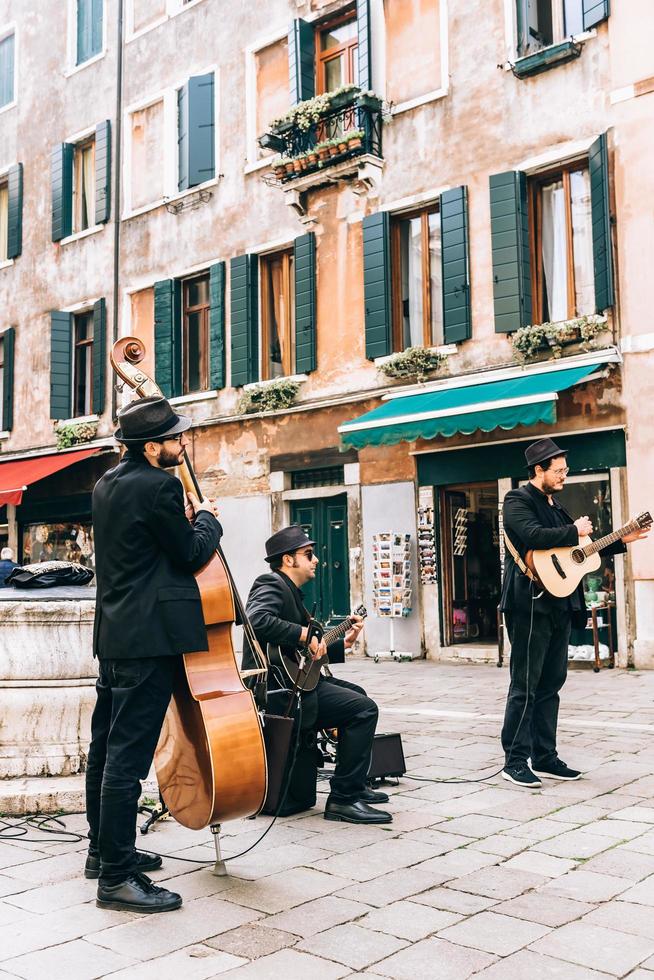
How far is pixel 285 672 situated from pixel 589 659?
7.66 m

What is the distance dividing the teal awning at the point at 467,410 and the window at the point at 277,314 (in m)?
2.97

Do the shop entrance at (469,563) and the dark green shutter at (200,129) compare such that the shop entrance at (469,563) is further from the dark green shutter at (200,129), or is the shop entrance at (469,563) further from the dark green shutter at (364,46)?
the dark green shutter at (200,129)

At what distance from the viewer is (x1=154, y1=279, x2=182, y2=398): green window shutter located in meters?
17.9

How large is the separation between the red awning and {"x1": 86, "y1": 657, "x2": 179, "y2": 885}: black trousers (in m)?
14.9

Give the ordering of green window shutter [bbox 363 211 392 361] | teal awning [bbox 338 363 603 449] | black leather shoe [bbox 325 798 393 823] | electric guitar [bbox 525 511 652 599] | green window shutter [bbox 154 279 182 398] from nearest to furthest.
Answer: black leather shoe [bbox 325 798 393 823], electric guitar [bbox 525 511 652 599], teal awning [bbox 338 363 603 449], green window shutter [bbox 363 211 392 361], green window shutter [bbox 154 279 182 398]

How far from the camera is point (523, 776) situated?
19.1ft

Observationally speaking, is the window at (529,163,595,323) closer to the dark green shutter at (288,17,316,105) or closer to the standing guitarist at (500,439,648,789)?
the dark green shutter at (288,17,316,105)

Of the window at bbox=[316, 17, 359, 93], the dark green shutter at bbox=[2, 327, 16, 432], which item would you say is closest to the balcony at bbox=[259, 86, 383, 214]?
the window at bbox=[316, 17, 359, 93]

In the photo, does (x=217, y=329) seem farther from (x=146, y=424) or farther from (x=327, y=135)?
(x=146, y=424)

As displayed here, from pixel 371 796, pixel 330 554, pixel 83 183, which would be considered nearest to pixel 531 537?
pixel 371 796

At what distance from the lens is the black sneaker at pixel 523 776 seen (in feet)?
19.0

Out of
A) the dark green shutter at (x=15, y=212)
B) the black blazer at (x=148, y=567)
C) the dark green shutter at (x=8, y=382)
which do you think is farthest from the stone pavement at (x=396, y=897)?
the dark green shutter at (x=15, y=212)

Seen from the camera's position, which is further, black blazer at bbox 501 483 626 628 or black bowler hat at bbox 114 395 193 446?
black blazer at bbox 501 483 626 628

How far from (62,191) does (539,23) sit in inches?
415
